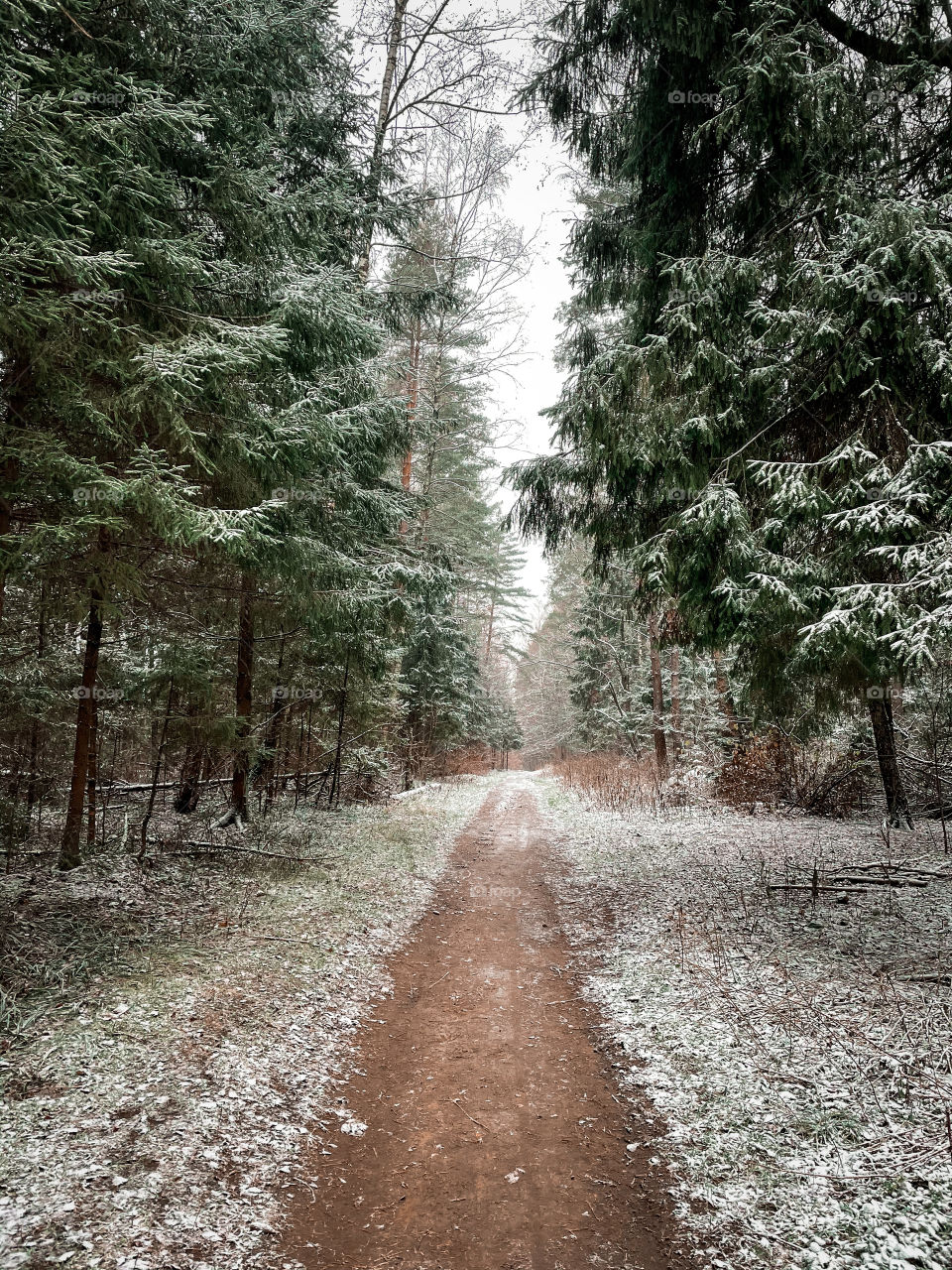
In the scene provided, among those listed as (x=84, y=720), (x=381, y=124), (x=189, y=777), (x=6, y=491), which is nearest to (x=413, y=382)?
(x=381, y=124)

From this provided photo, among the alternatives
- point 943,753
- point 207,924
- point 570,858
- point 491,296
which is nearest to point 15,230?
point 207,924

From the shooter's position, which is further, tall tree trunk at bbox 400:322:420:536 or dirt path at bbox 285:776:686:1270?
tall tree trunk at bbox 400:322:420:536

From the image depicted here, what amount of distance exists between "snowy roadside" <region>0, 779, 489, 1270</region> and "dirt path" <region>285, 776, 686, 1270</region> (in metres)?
0.25

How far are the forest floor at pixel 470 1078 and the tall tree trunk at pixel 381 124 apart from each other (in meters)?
9.28

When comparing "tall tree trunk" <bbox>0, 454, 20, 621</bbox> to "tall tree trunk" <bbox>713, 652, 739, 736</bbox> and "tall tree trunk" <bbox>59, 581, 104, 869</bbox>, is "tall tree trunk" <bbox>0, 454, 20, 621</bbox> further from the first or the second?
"tall tree trunk" <bbox>713, 652, 739, 736</bbox>

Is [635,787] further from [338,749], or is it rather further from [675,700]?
[338,749]

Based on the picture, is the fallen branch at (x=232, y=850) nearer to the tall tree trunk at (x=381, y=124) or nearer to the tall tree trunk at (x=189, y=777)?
the tall tree trunk at (x=189, y=777)

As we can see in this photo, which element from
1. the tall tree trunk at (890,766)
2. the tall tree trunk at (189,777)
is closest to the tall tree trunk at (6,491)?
the tall tree trunk at (189,777)

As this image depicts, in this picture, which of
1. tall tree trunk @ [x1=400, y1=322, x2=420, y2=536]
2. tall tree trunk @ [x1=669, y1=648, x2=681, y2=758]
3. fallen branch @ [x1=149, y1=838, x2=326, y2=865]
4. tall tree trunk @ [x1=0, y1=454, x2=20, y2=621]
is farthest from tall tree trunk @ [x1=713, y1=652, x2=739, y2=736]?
tall tree trunk @ [x1=0, y1=454, x2=20, y2=621]

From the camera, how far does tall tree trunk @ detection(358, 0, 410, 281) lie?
8.91m

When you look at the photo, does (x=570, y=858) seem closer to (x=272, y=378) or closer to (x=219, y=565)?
(x=219, y=565)

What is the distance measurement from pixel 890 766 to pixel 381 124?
1426 centimetres

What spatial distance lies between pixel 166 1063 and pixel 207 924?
2456mm

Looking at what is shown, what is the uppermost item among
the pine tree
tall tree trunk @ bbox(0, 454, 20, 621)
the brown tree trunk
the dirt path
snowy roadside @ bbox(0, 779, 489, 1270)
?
the pine tree
